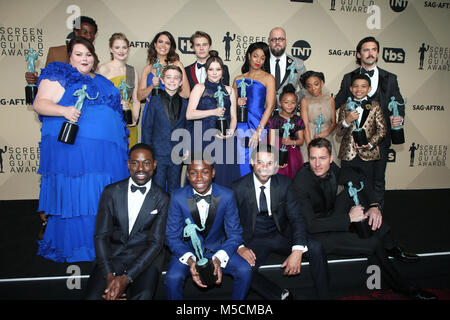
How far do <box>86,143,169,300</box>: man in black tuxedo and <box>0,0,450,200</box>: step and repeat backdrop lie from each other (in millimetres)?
2967

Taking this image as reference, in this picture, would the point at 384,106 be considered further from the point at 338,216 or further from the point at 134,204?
the point at 134,204

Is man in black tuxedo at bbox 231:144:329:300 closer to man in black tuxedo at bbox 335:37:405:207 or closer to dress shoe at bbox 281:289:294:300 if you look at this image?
dress shoe at bbox 281:289:294:300

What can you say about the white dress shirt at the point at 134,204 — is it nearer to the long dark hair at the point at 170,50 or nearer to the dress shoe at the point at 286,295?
the dress shoe at the point at 286,295

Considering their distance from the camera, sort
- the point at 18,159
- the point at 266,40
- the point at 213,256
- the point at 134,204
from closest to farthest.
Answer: the point at 213,256
the point at 134,204
the point at 18,159
the point at 266,40

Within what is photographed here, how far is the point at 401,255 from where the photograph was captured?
2885 millimetres

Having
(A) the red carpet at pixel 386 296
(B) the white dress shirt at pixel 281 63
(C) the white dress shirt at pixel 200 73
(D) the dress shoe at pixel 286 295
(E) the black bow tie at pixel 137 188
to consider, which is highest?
(B) the white dress shirt at pixel 281 63

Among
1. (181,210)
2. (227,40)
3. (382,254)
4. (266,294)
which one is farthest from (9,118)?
(382,254)

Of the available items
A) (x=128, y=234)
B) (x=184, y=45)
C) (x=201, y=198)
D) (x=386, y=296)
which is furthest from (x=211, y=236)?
(x=184, y=45)

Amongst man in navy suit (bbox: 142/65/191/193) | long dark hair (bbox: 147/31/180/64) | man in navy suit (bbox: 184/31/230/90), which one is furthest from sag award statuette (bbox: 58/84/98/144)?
man in navy suit (bbox: 184/31/230/90)

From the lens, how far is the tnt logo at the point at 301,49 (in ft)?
16.7

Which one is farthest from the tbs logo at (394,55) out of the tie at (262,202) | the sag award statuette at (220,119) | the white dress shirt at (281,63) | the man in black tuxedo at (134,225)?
the man in black tuxedo at (134,225)

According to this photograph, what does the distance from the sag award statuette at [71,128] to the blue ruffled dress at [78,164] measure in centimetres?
8

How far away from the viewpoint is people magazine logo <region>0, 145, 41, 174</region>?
475 cm

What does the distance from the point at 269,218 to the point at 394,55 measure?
4215 mm
